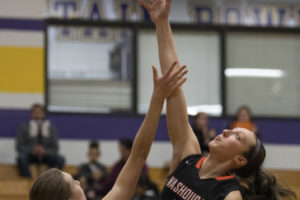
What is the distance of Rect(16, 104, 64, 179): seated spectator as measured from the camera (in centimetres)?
829

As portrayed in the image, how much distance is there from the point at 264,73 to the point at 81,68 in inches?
115

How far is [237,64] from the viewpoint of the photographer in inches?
393

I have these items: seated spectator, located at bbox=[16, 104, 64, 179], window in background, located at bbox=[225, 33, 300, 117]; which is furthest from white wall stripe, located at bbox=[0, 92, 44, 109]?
window in background, located at bbox=[225, 33, 300, 117]

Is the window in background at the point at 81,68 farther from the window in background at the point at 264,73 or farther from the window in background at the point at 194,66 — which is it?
the window in background at the point at 264,73

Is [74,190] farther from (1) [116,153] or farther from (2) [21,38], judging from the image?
(2) [21,38]

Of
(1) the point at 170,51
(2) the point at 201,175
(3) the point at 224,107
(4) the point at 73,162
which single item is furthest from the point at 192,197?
(3) the point at 224,107

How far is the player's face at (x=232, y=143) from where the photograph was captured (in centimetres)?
305

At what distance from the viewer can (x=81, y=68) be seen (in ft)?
31.3

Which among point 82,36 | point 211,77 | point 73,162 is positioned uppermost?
point 82,36

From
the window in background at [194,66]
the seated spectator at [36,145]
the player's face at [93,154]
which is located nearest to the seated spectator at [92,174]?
the player's face at [93,154]

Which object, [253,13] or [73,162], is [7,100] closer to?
[73,162]

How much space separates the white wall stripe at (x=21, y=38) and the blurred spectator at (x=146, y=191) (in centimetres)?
328

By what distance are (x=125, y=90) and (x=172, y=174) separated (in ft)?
21.6

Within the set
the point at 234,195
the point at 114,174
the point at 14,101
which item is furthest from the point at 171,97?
the point at 14,101
